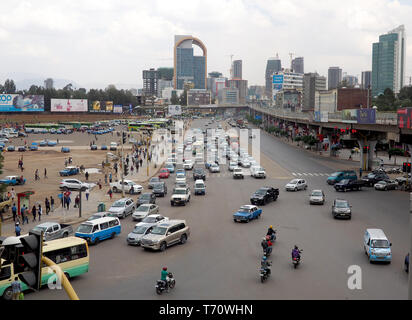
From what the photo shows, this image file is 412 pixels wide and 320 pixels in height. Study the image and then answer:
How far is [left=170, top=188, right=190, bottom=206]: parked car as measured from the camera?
31.5 m

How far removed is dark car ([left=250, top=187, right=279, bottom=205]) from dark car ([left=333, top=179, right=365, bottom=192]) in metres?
7.62

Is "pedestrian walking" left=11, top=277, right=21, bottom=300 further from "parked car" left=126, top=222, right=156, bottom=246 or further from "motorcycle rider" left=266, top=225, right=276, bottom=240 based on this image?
"motorcycle rider" left=266, top=225, right=276, bottom=240

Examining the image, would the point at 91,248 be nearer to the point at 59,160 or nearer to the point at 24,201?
the point at 24,201

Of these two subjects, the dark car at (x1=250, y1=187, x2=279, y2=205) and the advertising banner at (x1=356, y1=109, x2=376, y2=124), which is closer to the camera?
the dark car at (x1=250, y1=187, x2=279, y2=205)

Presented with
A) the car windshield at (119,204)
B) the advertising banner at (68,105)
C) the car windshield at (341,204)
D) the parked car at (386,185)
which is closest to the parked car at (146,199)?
the car windshield at (119,204)

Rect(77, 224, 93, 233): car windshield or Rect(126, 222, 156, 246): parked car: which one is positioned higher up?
Rect(77, 224, 93, 233): car windshield

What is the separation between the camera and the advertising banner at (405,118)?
33.8 meters

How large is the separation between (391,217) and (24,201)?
2294 cm

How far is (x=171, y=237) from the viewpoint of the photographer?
20.6 meters

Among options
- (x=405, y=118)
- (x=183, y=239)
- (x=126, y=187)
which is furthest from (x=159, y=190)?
(x=405, y=118)

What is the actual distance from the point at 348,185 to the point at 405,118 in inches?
295

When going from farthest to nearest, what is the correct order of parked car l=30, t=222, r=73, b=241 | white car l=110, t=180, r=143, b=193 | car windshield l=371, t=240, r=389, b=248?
white car l=110, t=180, r=143, b=193 < parked car l=30, t=222, r=73, b=241 < car windshield l=371, t=240, r=389, b=248

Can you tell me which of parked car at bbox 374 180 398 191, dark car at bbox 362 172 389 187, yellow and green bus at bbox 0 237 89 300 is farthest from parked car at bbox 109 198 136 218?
dark car at bbox 362 172 389 187

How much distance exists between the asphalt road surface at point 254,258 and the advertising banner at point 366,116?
15399 millimetres
